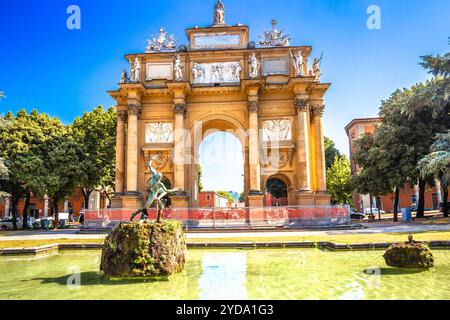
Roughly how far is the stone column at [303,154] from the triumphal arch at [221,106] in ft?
0.31

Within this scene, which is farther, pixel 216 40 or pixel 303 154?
pixel 216 40

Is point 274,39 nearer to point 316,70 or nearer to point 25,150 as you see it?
point 316,70

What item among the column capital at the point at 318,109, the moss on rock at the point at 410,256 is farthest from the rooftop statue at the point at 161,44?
the moss on rock at the point at 410,256

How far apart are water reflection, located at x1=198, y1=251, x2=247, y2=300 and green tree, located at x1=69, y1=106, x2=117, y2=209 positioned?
86.4 ft

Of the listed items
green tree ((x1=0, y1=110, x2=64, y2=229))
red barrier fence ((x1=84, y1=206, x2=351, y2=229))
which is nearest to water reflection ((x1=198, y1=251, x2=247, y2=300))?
red barrier fence ((x1=84, y1=206, x2=351, y2=229))

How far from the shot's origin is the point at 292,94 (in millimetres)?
32375

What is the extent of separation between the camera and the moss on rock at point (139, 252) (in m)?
9.23

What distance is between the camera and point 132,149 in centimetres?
3127

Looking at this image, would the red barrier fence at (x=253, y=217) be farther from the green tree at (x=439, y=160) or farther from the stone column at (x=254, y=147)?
the green tree at (x=439, y=160)

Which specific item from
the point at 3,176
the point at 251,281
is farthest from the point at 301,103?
the point at 3,176

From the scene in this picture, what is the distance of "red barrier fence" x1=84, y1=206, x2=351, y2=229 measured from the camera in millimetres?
26266

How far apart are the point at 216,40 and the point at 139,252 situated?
92.1ft
